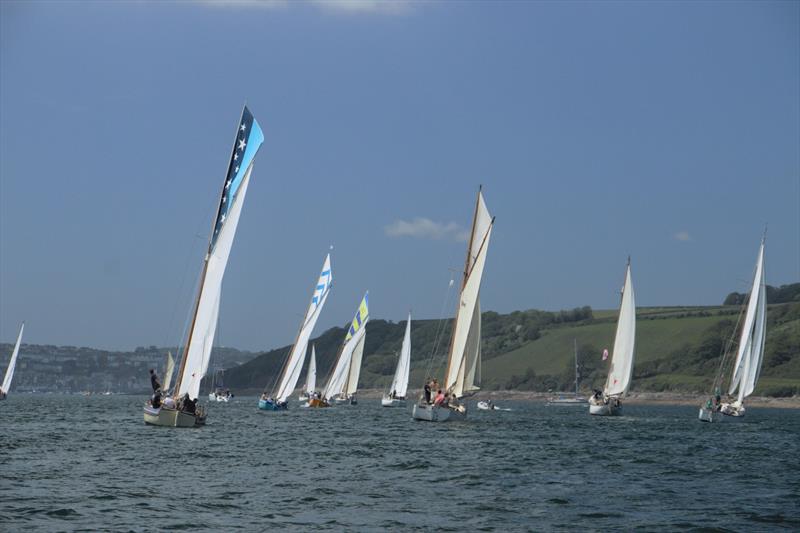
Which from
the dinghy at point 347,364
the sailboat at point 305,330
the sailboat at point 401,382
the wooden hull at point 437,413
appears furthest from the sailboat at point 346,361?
the wooden hull at point 437,413

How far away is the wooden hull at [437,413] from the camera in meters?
70.3

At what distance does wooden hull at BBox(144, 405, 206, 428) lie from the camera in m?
53.5

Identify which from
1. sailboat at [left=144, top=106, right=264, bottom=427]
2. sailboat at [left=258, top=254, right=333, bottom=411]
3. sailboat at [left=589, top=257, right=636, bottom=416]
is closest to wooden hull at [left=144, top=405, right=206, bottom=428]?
sailboat at [left=144, top=106, right=264, bottom=427]

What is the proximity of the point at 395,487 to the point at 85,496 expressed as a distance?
8554 mm

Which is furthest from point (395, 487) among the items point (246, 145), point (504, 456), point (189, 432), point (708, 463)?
point (246, 145)

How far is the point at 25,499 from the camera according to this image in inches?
1009

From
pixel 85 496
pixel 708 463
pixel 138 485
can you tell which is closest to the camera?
pixel 85 496

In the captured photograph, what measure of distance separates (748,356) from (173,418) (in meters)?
52.7

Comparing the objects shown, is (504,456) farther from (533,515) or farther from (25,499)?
(25,499)

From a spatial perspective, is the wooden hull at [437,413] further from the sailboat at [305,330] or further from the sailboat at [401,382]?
the sailboat at [401,382]

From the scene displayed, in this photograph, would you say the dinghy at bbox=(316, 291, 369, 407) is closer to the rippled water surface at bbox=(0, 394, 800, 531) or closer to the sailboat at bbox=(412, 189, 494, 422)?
the sailboat at bbox=(412, 189, 494, 422)

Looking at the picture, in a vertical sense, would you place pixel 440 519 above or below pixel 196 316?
below

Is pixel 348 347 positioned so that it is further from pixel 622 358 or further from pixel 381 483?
pixel 381 483

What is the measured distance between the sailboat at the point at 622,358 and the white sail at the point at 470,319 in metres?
28.0
